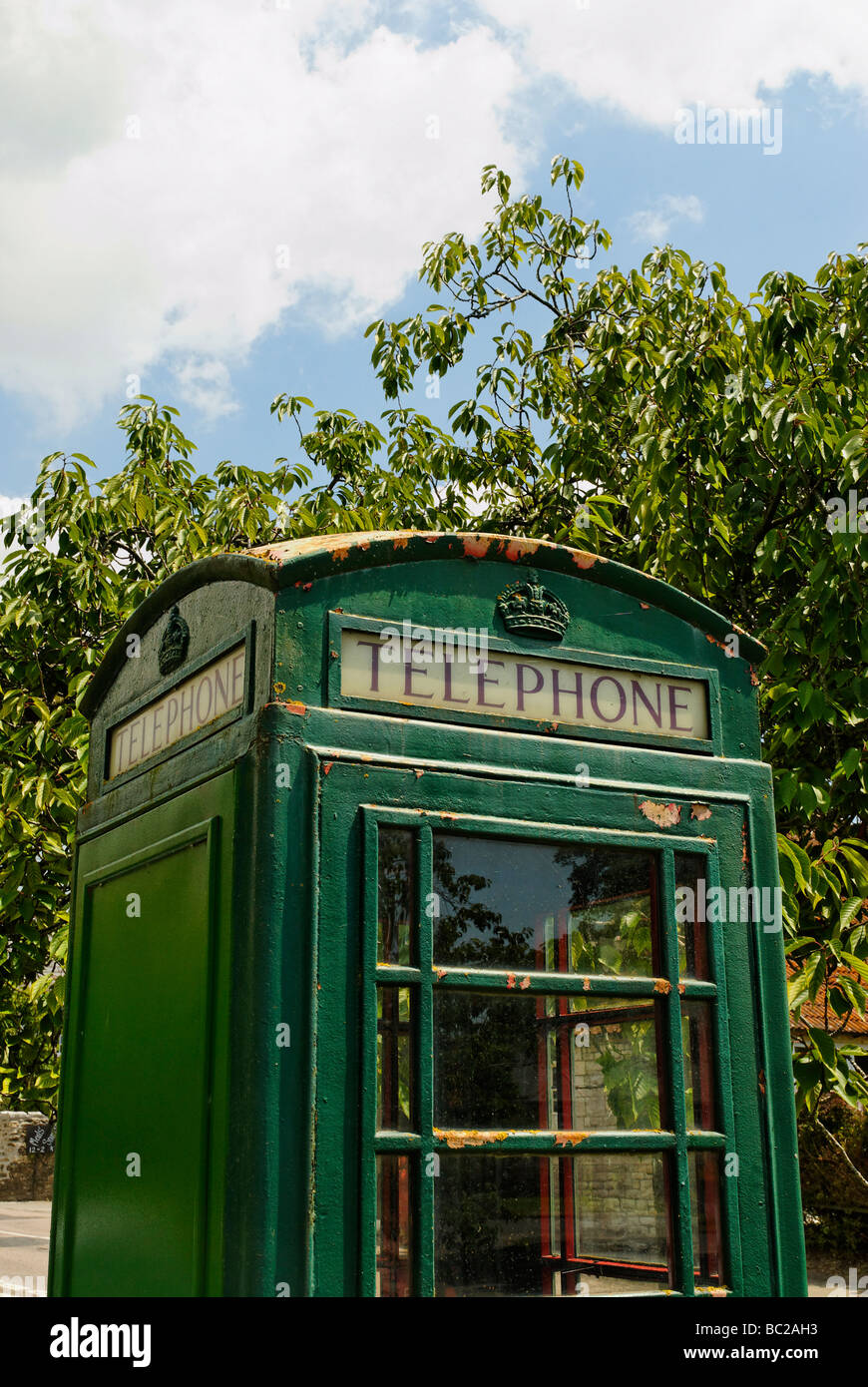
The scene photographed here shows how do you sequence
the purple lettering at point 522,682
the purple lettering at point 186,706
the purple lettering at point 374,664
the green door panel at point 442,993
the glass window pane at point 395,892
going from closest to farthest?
the green door panel at point 442,993 < the glass window pane at point 395,892 < the purple lettering at point 374,664 < the purple lettering at point 522,682 < the purple lettering at point 186,706

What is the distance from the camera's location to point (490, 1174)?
2.39 metres

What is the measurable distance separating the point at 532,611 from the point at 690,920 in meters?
0.72

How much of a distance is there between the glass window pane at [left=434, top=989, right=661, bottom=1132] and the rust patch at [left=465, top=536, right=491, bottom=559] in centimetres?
90

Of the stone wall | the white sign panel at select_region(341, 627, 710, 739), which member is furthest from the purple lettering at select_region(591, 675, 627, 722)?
the stone wall

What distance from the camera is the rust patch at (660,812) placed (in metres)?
2.65

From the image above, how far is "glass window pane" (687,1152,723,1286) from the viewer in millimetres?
2512

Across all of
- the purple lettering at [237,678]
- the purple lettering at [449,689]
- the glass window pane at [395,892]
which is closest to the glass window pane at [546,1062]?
the glass window pane at [395,892]

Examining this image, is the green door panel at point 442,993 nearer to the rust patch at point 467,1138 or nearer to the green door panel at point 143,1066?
the rust patch at point 467,1138

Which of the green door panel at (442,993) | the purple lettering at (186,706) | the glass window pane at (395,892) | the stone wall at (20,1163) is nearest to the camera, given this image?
the green door panel at (442,993)

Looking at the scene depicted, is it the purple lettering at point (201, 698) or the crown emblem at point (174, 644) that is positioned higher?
the crown emblem at point (174, 644)

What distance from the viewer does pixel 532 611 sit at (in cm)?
270

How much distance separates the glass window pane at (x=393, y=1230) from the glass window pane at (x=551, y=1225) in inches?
2.3

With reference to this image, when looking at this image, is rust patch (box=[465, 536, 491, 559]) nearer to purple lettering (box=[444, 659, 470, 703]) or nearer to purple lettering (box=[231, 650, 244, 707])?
purple lettering (box=[444, 659, 470, 703])

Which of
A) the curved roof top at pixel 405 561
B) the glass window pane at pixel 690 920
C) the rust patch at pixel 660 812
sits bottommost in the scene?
the glass window pane at pixel 690 920
